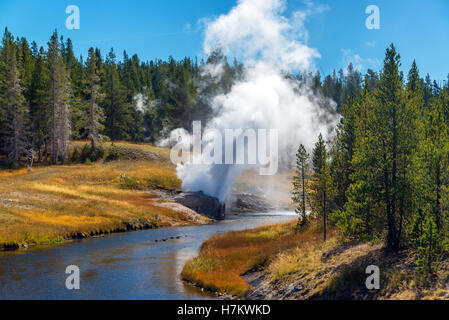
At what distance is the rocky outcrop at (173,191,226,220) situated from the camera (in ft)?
222

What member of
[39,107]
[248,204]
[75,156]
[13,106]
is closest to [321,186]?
[248,204]

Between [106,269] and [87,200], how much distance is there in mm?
31265

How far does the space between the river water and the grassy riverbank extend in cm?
400

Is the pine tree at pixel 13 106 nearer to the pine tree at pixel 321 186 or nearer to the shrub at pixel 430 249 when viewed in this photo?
the pine tree at pixel 321 186

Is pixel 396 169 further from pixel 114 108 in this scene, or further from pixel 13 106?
pixel 114 108

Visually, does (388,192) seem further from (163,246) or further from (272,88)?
(272,88)

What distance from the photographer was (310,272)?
23156mm

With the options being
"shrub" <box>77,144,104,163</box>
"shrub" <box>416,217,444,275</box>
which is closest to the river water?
"shrub" <box>416,217,444,275</box>

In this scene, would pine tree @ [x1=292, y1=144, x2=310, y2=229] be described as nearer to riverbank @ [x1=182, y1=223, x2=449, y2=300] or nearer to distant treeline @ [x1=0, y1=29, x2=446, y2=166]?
riverbank @ [x1=182, y1=223, x2=449, y2=300]

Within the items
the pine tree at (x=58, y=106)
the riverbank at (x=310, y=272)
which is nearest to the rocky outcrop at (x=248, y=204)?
the pine tree at (x=58, y=106)

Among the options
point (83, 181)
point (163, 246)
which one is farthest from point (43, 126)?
point (163, 246)

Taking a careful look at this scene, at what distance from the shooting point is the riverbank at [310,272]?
18.6 m

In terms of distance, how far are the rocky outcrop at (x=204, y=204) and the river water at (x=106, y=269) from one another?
2186cm
